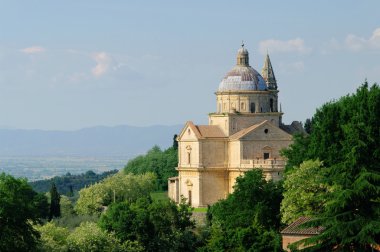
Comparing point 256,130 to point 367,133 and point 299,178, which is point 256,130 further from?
point 367,133

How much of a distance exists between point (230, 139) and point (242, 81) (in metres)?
4.55

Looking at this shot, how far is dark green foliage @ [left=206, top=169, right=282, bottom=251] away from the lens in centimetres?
5228

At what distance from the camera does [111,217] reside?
65.1m

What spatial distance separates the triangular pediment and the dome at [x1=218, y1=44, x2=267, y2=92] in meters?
3.29

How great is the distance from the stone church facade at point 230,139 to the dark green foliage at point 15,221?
113ft

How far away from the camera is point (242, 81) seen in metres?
91.2

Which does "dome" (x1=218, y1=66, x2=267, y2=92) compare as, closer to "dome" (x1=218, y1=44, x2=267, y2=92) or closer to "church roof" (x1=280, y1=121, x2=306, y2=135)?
"dome" (x1=218, y1=44, x2=267, y2=92)

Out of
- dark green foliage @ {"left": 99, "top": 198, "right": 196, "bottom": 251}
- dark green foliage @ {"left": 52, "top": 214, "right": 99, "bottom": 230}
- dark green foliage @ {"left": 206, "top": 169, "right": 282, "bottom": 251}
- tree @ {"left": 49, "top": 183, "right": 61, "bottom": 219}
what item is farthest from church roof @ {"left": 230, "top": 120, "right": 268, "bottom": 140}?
dark green foliage @ {"left": 99, "top": 198, "right": 196, "bottom": 251}

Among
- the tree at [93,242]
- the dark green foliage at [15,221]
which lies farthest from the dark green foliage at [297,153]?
the dark green foliage at [15,221]

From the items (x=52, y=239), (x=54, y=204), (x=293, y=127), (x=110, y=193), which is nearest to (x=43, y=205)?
(x=54, y=204)

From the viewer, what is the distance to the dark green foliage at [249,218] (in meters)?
52.3

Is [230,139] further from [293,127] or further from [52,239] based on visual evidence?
[52,239]

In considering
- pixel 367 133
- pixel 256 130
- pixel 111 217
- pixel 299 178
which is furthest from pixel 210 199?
pixel 367 133

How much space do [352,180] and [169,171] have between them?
77697 millimetres
